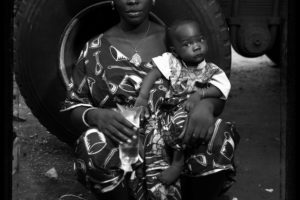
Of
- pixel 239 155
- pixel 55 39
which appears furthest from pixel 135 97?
pixel 239 155

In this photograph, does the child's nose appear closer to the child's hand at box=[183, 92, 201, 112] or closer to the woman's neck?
the child's hand at box=[183, 92, 201, 112]

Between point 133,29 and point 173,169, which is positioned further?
point 133,29

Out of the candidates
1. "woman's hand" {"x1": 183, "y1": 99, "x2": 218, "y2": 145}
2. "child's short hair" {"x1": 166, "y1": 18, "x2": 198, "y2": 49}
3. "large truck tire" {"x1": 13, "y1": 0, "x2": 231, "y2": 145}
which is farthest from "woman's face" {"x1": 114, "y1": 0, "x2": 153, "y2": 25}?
"large truck tire" {"x1": 13, "y1": 0, "x2": 231, "y2": 145}

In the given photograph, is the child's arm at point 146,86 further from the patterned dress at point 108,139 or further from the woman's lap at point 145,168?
the woman's lap at point 145,168

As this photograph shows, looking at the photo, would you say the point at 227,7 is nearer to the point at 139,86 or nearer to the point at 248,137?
the point at 248,137

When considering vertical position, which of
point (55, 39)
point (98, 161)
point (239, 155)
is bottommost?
point (239, 155)

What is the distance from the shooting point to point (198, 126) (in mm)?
2777

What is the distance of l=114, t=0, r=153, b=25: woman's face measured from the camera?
2.96 meters

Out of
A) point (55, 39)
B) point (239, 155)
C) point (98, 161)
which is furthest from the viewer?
point (239, 155)

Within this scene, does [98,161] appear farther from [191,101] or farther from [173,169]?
[191,101]

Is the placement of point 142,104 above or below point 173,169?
above

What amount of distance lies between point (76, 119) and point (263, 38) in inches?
67.0

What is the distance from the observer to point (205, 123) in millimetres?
2791

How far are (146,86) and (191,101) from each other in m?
0.22
